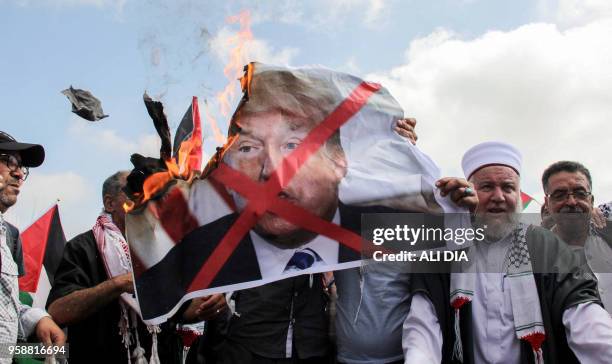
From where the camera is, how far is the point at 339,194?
135 inches

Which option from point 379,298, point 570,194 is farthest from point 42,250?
point 570,194

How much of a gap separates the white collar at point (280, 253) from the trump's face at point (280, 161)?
1.3 inches

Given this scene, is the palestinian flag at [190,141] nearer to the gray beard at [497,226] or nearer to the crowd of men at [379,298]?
the crowd of men at [379,298]

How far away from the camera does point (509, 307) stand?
329cm

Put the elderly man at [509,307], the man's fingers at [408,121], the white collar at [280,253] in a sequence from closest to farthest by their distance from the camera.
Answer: the elderly man at [509,307]
the white collar at [280,253]
the man's fingers at [408,121]

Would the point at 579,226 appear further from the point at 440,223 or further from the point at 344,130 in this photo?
the point at 344,130

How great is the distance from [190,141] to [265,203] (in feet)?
1.99

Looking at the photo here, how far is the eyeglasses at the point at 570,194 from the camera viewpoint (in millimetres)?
4352

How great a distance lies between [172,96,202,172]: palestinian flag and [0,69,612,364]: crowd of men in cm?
25

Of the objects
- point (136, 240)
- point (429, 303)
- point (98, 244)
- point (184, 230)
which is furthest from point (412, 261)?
point (98, 244)

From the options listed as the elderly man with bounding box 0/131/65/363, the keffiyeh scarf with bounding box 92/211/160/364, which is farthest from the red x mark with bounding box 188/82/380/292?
the elderly man with bounding box 0/131/65/363

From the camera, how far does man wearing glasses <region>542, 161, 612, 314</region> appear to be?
4.20m

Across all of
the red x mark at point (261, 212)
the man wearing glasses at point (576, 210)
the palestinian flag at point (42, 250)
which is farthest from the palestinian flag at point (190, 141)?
the palestinian flag at point (42, 250)

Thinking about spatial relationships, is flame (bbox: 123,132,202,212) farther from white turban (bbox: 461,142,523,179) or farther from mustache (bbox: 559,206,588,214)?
mustache (bbox: 559,206,588,214)
